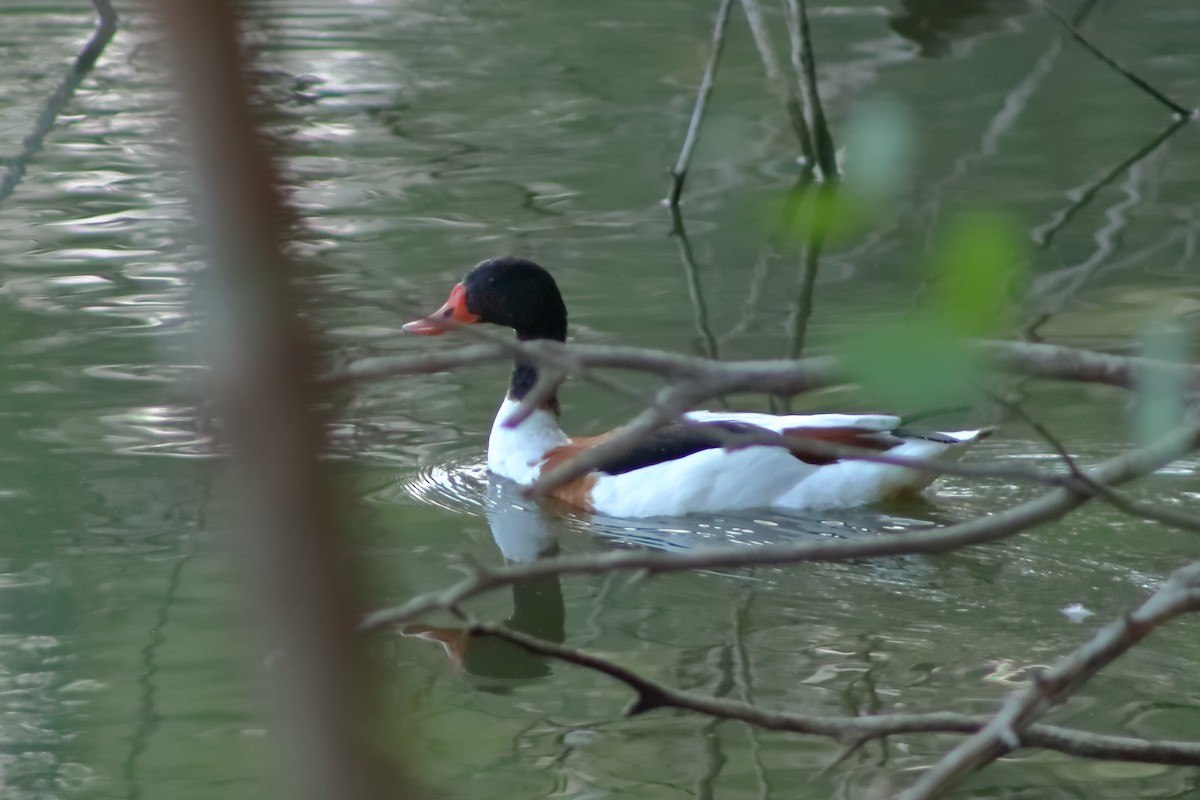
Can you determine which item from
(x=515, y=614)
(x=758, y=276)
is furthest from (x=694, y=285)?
(x=515, y=614)

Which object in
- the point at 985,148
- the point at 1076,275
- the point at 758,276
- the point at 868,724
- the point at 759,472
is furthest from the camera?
the point at 985,148

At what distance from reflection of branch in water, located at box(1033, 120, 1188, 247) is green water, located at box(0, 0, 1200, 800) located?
0.06m

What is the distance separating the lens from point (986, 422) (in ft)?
22.2

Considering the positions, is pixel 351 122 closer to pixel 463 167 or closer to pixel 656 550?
pixel 463 167

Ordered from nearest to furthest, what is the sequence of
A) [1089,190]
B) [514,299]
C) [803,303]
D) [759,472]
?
[759,472], [514,299], [803,303], [1089,190]

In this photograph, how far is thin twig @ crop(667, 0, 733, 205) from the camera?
909 cm

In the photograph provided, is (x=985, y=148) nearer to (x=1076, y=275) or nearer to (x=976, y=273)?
(x=1076, y=275)

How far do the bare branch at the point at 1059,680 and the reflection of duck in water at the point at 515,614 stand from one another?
5.63 ft

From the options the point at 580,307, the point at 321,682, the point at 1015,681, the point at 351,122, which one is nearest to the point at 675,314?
the point at 580,307

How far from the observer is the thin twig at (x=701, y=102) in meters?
9.09

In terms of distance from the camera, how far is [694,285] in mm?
8766

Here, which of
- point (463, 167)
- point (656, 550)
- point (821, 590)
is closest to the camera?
point (821, 590)

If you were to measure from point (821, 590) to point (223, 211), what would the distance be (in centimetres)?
456

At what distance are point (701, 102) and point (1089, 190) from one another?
2687 millimetres
